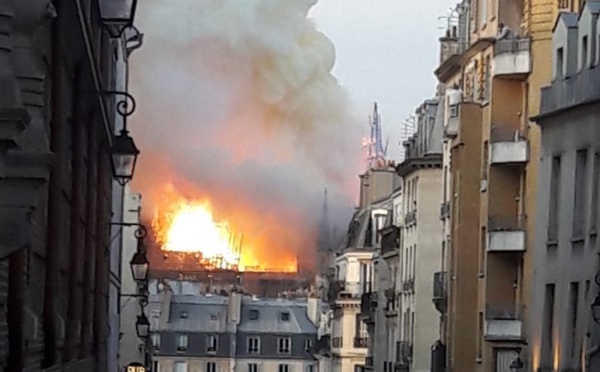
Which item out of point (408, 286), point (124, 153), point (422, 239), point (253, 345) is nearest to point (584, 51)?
point (124, 153)

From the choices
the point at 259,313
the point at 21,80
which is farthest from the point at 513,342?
the point at 259,313

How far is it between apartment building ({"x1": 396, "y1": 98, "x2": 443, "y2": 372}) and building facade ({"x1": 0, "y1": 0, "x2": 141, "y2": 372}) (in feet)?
139

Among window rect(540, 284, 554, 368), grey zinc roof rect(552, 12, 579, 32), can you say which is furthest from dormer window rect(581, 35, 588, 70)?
window rect(540, 284, 554, 368)

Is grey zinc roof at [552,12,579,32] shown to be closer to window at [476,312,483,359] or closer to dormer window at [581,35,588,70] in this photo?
dormer window at [581,35,588,70]

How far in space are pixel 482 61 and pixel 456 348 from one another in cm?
826

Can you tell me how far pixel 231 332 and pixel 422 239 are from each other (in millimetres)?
64673

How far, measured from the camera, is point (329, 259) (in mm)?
118250

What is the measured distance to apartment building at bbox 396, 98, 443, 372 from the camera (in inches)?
2726

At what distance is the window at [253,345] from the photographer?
134850 mm

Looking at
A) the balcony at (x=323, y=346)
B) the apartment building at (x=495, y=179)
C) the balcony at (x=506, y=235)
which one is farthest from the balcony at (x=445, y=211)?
the balcony at (x=323, y=346)

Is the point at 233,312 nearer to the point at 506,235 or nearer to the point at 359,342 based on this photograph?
the point at 359,342

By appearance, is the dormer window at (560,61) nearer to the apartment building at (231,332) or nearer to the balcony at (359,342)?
the balcony at (359,342)

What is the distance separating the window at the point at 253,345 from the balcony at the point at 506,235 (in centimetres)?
8658

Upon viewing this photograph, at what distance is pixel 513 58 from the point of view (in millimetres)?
48531
